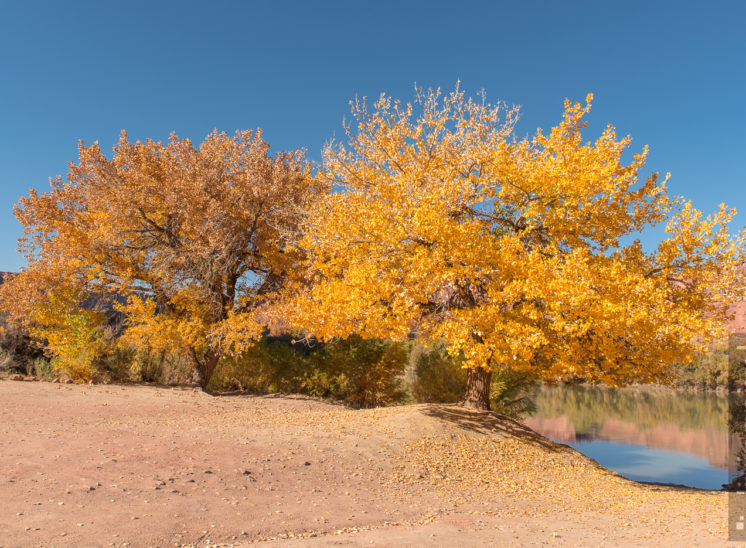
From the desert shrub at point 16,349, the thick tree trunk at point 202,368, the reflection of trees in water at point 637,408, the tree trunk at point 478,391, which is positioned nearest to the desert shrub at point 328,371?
the thick tree trunk at point 202,368

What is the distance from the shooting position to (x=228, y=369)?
56.3ft

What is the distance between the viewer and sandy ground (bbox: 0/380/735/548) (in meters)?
4.51

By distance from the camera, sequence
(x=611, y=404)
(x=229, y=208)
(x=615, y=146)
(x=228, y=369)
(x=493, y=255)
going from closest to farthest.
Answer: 1. (x=493, y=255)
2. (x=615, y=146)
3. (x=229, y=208)
4. (x=228, y=369)
5. (x=611, y=404)

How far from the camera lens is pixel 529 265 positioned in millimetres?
8039

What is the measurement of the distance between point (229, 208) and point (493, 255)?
29.6 feet

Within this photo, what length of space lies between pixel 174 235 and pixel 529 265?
36.4 ft

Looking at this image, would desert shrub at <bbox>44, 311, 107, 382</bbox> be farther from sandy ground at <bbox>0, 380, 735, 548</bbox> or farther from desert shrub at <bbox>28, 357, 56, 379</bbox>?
sandy ground at <bbox>0, 380, 735, 548</bbox>

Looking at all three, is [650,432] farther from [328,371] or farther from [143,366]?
[143,366]

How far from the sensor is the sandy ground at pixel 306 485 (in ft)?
14.8

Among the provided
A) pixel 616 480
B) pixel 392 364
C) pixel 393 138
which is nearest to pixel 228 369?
pixel 392 364

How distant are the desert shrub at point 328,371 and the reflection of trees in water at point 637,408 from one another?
9.77m

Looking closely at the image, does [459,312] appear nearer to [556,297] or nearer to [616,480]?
[556,297]

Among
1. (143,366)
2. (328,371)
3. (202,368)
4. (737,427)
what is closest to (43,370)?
(143,366)

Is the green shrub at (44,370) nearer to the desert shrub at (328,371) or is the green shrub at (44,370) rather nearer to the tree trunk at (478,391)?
the desert shrub at (328,371)
